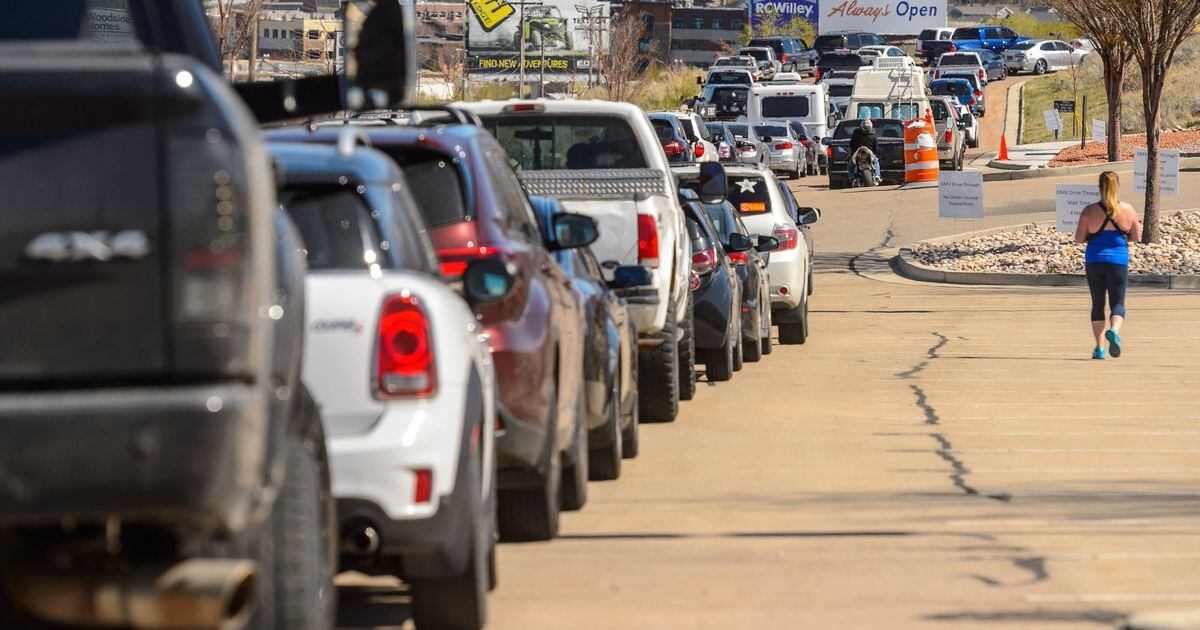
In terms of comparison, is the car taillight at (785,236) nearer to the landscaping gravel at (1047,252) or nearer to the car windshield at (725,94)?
Answer: the landscaping gravel at (1047,252)

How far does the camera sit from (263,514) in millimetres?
4441

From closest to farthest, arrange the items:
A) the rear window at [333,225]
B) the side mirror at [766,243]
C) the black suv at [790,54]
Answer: the rear window at [333,225] < the side mirror at [766,243] < the black suv at [790,54]

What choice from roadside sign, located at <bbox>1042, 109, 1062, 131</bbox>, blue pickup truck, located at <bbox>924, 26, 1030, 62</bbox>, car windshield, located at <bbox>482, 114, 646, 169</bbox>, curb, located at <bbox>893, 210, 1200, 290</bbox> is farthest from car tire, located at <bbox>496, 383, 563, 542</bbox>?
blue pickup truck, located at <bbox>924, 26, 1030, 62</bbox>

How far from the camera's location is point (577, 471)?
30.5 ft

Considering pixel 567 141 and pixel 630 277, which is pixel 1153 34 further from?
pixel 630 277

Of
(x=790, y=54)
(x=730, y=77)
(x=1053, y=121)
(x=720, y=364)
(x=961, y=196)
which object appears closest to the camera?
(x=720, y=364)

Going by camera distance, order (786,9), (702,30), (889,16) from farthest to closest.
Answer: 1. (702,30)
2. (786,9)
3. (889,16)

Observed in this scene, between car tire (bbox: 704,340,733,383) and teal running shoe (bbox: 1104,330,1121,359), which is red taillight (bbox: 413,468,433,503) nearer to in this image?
car tire (bbox: 704,340,733,383)

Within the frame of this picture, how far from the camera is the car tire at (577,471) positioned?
9.18 m

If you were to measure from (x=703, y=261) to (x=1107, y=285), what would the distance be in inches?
166

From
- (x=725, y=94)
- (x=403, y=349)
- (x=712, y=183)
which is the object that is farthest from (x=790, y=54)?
(x=403, y=349)

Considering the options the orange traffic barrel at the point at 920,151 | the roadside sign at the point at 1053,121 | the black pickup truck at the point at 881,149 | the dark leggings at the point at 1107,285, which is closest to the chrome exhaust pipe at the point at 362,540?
the dark leggings at the point at 1107,285

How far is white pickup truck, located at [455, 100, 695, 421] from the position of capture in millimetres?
12336

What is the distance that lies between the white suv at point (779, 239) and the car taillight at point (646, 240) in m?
6.80
